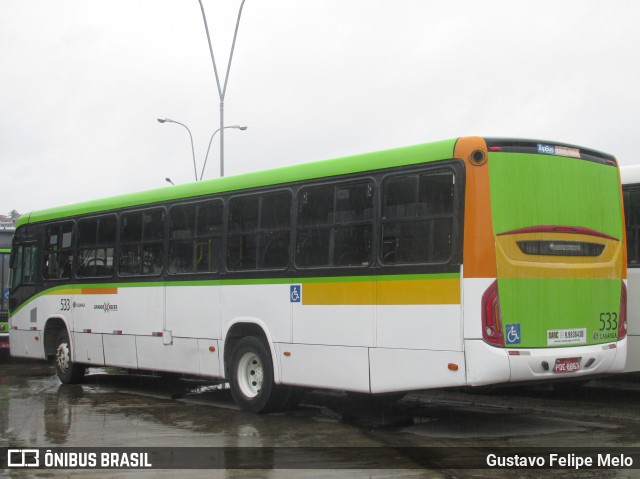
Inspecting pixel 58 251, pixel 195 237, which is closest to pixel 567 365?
pixel 195 237

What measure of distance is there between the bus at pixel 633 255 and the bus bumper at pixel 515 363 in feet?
8.10

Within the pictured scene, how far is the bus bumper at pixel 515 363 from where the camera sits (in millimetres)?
9047

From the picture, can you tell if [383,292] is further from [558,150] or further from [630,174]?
[630,174]

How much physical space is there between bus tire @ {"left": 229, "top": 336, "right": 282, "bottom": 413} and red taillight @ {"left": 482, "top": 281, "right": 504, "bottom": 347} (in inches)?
141

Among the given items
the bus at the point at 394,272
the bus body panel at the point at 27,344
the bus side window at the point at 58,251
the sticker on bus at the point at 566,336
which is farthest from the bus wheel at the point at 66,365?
the sticker on bus at the point at 566,336

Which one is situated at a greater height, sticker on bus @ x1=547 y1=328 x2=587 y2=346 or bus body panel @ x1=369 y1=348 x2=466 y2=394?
sticker on bus @ x1=547 y1=328 x2=587 y2=346

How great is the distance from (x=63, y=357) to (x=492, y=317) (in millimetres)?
9965

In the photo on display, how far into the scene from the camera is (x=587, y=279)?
391 inches

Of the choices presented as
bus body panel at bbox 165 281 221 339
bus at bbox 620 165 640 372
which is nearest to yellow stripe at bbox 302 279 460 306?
bus body panel at bbox 165 281 221 339

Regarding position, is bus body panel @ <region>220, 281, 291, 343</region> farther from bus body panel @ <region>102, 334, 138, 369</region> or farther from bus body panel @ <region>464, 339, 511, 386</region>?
bus body panel @ <region>464, 339, 511, 386</region>

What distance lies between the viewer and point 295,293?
37.2ft

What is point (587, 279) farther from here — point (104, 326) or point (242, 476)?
point (104, 326)

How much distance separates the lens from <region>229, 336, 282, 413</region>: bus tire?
1182cm

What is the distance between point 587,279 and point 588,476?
108 inches
